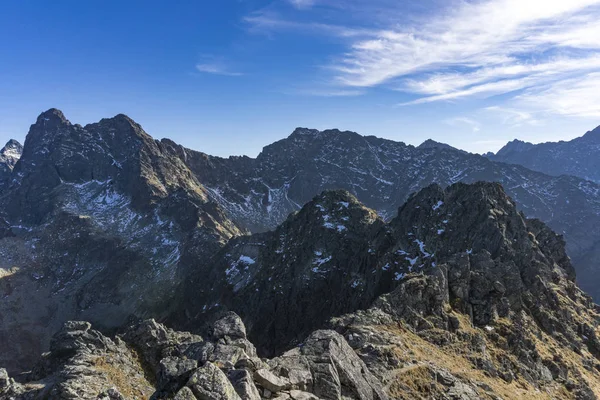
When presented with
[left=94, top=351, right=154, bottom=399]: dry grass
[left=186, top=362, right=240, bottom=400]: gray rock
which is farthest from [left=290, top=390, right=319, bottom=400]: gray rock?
[left=94, top=351, right=154, bottom=399]: dry grass

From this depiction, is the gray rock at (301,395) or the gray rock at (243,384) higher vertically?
the gray rock at (243,384)

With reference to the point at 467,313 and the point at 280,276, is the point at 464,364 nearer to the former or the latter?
the point at 467,313

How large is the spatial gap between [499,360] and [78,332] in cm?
4218

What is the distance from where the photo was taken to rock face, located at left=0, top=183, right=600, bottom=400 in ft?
72.6

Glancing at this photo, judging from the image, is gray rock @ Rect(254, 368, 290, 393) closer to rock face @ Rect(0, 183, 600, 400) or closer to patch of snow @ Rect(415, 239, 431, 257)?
rock face @ Rect(0, 183, 600, 400)

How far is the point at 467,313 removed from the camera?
1842 inches

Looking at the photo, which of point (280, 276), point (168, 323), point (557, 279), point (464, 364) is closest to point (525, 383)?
point (464, 364)

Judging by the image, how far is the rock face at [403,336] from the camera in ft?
72.6

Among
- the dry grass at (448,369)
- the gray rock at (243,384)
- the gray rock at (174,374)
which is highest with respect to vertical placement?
the gray rock at (174,374)

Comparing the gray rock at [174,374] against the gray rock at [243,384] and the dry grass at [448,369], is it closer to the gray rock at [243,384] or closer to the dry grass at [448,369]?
the gray rock at [243,384]

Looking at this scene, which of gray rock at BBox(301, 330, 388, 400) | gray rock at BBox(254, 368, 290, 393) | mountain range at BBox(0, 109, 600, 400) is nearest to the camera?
gray rock at BBox(254, 368, 290, 393)

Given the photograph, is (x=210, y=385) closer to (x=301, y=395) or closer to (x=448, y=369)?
(x=301, y=395)

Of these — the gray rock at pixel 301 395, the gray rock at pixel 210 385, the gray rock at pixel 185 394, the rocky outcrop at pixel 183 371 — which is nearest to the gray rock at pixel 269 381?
the rocky outcrop at pixel 183 371

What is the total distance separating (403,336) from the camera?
37531mm
